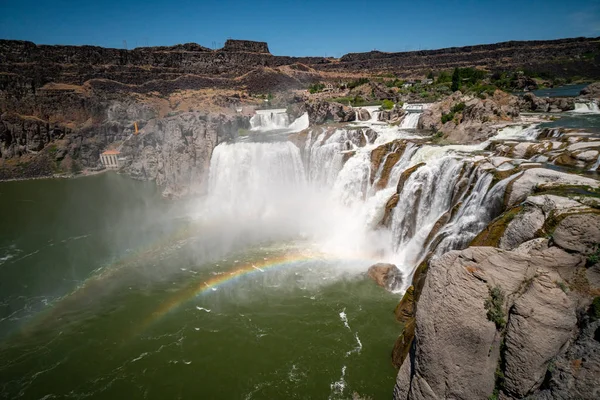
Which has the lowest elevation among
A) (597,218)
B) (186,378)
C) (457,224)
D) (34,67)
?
(186,378)

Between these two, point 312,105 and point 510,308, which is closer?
point 510,308

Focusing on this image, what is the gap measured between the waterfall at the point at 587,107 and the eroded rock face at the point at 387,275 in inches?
898

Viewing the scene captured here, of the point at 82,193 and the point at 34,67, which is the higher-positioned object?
the point at 34,67

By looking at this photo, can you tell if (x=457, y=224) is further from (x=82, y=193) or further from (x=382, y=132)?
(x=82, y=193)

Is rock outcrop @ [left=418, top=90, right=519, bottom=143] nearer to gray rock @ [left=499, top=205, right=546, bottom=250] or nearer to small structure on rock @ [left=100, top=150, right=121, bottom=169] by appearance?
gray rock @ [left=499, top=205, right=546, bottom=250]

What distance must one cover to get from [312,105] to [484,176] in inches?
974

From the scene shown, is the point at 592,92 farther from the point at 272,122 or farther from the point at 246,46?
the point at 246,46

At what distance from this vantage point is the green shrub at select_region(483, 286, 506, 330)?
687 centimetres

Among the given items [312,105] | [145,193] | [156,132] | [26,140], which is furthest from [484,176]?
[26,140]

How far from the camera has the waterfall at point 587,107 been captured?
25900 mm

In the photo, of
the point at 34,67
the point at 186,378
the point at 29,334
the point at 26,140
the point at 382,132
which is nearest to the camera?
the point at 186,378

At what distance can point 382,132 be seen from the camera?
2761 centimetres

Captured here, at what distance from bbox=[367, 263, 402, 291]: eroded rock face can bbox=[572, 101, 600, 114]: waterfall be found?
A: 22801 mm

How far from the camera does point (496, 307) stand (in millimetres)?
6914
